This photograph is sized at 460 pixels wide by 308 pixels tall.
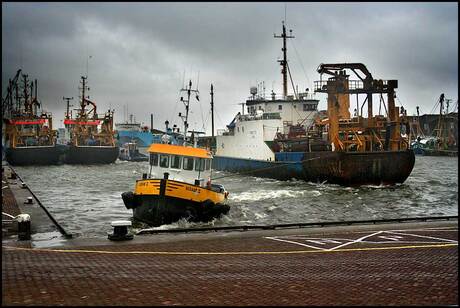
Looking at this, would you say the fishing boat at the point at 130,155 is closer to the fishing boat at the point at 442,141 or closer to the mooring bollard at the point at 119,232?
the fishing boat at the point at 442,141

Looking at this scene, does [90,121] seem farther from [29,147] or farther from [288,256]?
[288,256]

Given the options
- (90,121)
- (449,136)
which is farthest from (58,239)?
(449,136)

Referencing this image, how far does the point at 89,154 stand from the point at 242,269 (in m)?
63.8

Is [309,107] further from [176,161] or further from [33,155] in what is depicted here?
[33,155]

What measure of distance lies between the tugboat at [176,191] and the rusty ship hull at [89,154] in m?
51.8

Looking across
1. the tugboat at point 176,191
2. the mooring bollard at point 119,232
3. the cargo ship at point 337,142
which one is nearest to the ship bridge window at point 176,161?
the tugboat at point 176,191

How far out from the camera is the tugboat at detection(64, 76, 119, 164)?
224ft

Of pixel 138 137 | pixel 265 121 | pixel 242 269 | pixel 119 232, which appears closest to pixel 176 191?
pixel 119 232

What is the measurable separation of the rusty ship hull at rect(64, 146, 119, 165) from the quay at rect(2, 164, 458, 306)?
58216mm

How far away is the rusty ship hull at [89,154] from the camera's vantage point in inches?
2677

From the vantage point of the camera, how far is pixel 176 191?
57.6 feet

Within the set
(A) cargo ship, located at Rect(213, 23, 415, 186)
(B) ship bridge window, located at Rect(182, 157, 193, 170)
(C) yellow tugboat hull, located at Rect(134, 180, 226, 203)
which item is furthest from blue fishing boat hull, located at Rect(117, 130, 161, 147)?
(C) yellow tugboat hull, located at Rect(134, 180, 226, 203)

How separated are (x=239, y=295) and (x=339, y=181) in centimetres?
2680

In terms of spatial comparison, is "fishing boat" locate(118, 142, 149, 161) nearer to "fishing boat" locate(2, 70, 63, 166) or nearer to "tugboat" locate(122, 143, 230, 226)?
"fishing boat" locate(2, 70, 63, 166)
